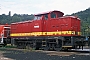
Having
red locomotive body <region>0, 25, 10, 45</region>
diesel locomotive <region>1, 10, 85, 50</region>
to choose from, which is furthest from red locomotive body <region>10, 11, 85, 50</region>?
red locomotive body <region>0, 25, 10, 45</region>

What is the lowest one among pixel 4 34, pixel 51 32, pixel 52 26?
pixel 4 34

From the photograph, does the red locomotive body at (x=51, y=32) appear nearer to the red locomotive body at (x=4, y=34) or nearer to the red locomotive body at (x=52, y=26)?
the red locomotive body at (x=52, y=26)

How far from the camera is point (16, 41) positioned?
2681 centimetres

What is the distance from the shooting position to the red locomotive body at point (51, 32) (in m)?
20.4

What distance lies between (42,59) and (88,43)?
8.23m

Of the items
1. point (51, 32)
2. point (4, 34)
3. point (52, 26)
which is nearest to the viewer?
point (52, 26)

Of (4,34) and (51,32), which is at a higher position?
(51,32)

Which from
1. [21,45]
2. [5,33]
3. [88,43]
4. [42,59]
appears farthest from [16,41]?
[42,59]

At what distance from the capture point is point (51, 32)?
22.1 meters

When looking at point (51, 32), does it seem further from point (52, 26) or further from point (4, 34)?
point (4, 34)

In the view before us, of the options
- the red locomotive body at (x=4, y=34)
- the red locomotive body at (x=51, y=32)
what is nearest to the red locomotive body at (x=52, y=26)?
the red locomotive body at (x=51, y=32)

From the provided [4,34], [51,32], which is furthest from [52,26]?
[4,34]

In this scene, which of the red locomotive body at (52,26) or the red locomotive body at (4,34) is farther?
the red locomotive body at (4,34)

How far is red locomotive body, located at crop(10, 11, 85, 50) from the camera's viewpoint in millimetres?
20391
